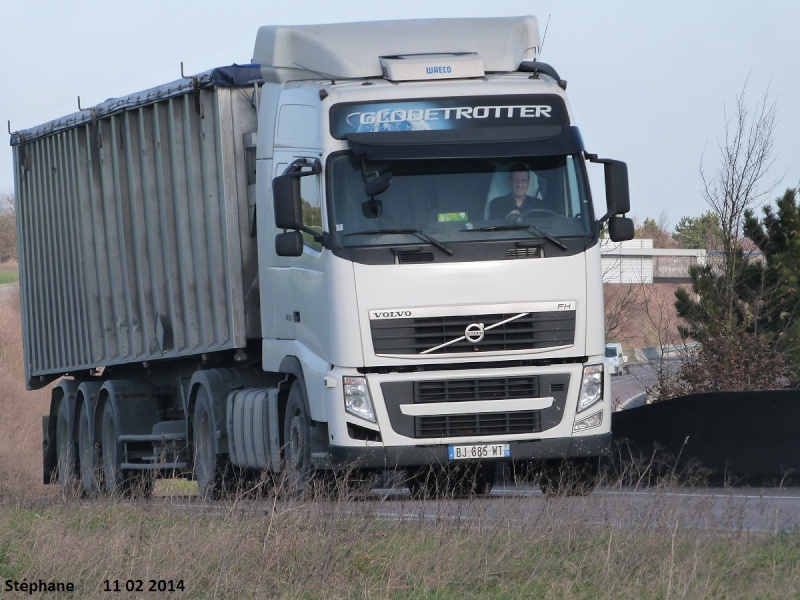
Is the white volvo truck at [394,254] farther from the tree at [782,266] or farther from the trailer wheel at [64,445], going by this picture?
the tree at [782,266]

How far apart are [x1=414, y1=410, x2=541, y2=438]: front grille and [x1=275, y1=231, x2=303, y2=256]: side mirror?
1712mm

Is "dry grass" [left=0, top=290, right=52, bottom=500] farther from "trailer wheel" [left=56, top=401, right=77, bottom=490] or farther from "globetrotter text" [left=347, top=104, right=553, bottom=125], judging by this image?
"globetrotter text" [left=347, top=104, right=553, bottom=125]

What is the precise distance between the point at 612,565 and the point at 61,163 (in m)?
12.4

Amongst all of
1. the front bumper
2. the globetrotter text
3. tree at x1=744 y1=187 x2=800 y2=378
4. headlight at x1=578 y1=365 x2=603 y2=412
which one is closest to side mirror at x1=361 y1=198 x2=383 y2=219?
the globetrotter text

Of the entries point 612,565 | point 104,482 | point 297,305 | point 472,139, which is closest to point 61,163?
point 104,482

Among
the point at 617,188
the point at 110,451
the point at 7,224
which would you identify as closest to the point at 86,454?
the point at 110,451

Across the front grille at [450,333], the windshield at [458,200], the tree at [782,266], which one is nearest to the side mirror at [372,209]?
the windshield at [458,200]

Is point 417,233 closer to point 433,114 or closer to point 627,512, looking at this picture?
point 433,114

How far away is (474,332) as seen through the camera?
11.6 metres

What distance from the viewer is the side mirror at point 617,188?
474 inches

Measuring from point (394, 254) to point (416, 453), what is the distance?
5.33ft

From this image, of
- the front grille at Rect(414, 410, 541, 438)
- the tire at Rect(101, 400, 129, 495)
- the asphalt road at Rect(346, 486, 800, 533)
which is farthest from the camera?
the tire at Rect(101, 400, 129, 495)

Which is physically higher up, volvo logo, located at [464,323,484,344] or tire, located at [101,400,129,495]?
volvo logo, located at [464,323,484,344]

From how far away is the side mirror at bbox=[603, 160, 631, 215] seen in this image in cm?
1203
